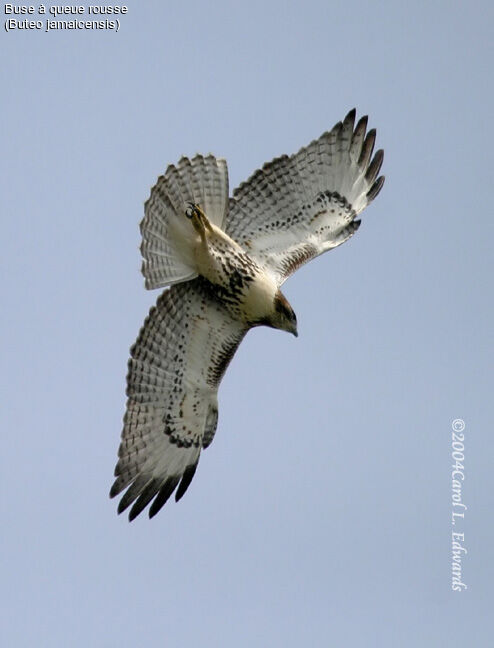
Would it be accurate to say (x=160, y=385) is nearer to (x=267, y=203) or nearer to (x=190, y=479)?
(x=190, y=479)

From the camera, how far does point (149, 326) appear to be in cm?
1295

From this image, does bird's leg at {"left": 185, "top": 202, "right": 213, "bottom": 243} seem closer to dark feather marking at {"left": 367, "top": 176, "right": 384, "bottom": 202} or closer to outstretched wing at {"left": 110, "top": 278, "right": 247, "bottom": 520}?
outstretched wing at {"left": 110, "top": 278, "right": 247, "bottom": 520}

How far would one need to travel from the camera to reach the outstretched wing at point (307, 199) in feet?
44.2

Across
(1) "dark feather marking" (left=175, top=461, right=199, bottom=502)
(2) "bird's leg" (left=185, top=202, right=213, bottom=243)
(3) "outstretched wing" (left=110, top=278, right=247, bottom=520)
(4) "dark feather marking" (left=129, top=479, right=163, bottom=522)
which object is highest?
(2) "bird's leg" (left=185, top=202, right=213, bottom=243)

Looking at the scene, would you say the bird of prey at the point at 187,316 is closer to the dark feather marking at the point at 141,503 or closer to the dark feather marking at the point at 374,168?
the dark feather marking at the point at 141,503

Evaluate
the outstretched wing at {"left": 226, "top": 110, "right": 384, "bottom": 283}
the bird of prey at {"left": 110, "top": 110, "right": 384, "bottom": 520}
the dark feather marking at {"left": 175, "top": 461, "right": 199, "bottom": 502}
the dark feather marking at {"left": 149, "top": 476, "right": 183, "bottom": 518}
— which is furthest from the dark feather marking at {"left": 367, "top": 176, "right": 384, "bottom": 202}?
the dark feather marking at {"left": 149, "top": 476, "right": 183, "bottom": 518}

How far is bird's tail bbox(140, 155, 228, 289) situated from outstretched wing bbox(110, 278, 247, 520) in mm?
280

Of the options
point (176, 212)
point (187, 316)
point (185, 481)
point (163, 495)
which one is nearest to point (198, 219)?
point (176, 212)

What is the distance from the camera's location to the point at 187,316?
42.6ft

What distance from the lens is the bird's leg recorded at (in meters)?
12.8

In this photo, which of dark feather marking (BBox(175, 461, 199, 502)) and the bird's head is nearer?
the bird's head

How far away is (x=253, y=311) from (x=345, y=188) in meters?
1.63

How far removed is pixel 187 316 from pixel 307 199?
1.59 m

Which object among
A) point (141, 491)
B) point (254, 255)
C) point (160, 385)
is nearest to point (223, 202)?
point (254, 255)
